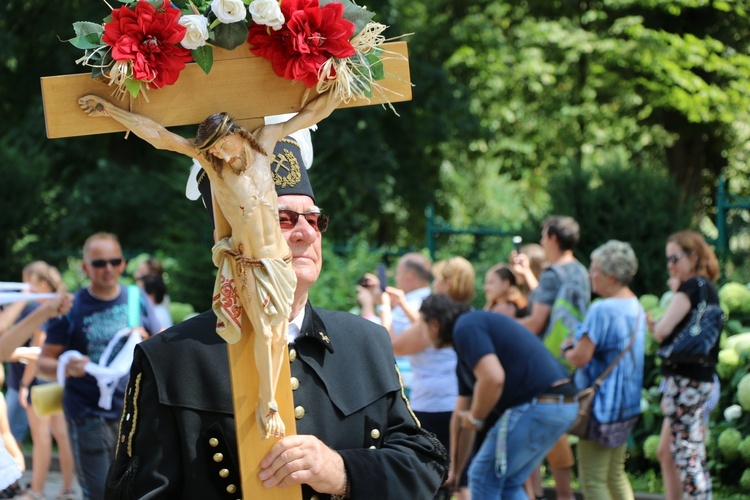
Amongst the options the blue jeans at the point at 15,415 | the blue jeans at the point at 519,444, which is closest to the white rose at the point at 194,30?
the blue jeans at the point at 519,444

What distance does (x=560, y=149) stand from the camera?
59.8 ft

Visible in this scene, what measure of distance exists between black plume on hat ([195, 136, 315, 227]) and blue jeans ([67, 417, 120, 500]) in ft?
12.7

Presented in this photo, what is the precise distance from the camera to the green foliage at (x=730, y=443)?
26.7 ft

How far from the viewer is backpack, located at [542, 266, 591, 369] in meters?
7.36

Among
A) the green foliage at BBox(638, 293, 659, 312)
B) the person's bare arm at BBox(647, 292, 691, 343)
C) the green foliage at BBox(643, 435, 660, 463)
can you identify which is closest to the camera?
the person's bare arm at BBox(647, 292, 691, 343)

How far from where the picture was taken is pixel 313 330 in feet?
9.58

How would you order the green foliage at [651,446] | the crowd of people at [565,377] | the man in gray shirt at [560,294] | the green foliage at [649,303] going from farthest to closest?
1. the green foliage at [649,303]
2. the green foliage at [651,446]
3. the man in gray shirt at [560,294]
4. the crowd of people at [565,377]

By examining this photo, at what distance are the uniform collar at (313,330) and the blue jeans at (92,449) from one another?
3.76 meters

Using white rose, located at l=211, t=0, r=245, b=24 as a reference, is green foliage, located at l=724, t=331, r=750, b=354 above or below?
below

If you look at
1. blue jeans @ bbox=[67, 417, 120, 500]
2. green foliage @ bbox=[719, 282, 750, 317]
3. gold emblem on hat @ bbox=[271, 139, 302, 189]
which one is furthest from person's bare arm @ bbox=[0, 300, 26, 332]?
green foliage @ bbox=[719, 282, 750, 317]

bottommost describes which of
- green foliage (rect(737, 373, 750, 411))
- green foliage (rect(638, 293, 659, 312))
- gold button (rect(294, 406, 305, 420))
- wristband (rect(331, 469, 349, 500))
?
green foliage (rect(737, 373, 750, 411))

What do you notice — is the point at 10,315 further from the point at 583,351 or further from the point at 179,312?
the point at 179,312

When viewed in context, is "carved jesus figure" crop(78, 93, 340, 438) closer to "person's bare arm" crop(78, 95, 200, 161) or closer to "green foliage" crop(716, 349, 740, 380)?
"person's bare arm" crop(78, 95, 200, 161)

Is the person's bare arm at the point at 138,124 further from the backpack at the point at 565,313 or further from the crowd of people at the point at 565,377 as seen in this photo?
the backpack at the point at 565,313
